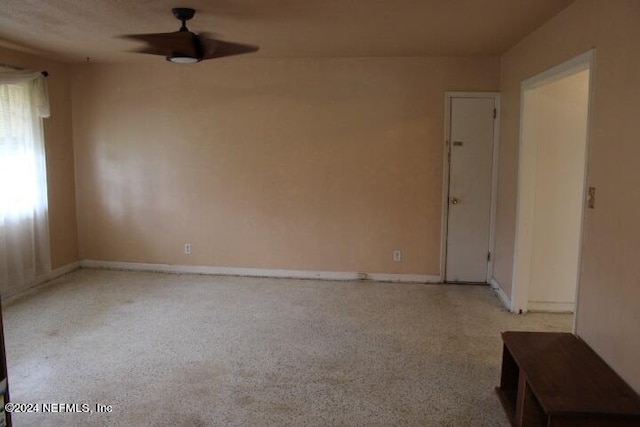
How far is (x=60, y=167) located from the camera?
5027mm

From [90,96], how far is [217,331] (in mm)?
3310

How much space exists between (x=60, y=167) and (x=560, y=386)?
5.19 m

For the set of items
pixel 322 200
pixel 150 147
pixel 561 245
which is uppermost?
pixel 150 147

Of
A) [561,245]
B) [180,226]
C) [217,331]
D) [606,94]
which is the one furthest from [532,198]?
[180,226]

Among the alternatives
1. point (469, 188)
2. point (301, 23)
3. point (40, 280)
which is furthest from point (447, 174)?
point (40, 280)

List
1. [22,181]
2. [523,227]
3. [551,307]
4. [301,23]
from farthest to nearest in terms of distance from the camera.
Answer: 1. [22,181]
2. [551,307]
3. [523,227]
4. [301,23]

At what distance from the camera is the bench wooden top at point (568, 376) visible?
6.21 ft

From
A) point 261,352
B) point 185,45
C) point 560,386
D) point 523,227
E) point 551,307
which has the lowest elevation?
point 261,352

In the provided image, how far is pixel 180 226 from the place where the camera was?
5137 millimetres

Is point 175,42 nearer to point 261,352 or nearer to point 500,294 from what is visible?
point 261,352

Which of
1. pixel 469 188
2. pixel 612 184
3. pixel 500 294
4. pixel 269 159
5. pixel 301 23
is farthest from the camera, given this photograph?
pixel 269 159

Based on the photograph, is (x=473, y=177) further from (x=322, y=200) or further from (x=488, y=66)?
(x=322, y=200)

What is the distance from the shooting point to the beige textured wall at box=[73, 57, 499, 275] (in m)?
4.65

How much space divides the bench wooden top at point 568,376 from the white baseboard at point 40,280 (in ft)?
14.4
